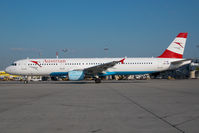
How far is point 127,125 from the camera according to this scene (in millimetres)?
4855

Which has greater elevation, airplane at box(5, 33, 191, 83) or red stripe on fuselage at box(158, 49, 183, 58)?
red stripe on fuselage at box(158, 49, 183, 58)

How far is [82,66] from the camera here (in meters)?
27.7

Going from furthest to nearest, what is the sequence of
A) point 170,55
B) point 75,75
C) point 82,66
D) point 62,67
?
point 170,55
point 82,66
point 62,67
point 75,75

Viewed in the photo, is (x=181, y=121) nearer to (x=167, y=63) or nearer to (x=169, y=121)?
(x=169, y=121)

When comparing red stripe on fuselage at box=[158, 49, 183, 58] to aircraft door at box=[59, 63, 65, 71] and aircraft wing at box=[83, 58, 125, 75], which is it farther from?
aircraft door at box=[59, 63, 65, 71]

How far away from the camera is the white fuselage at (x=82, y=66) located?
90.1 feet

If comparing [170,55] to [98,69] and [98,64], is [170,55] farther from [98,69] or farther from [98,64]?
[98,69]

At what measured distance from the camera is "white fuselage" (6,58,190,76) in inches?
1081

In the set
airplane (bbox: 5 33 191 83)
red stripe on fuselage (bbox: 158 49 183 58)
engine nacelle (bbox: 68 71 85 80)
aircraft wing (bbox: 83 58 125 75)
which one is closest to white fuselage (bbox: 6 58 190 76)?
airplane (bbox: 5 33 191 83)

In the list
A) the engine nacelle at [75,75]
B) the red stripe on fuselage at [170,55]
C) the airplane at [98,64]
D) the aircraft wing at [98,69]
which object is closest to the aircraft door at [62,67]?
the airplane at [98,64]

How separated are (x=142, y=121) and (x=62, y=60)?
23662mm

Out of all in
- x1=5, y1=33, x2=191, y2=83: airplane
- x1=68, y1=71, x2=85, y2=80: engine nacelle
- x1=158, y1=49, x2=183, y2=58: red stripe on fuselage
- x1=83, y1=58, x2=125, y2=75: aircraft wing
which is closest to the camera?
x1=68, y1=71, x2=85, y2=80: engine nacelle

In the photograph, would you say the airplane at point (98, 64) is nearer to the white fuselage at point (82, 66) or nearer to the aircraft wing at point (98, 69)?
the white fuselage at point (82, 66)

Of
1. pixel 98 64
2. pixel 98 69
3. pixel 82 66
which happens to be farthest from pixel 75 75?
pixel 98 64
